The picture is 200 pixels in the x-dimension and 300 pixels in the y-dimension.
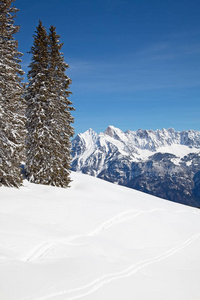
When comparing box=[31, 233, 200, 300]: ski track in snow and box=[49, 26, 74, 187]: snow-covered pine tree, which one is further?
box=[49, 26, 74, 187]: snow-covered pine tree

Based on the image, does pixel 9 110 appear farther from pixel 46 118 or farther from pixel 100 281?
pixel 100 281

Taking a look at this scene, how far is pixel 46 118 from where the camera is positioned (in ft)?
80.5

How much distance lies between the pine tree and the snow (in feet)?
18.7

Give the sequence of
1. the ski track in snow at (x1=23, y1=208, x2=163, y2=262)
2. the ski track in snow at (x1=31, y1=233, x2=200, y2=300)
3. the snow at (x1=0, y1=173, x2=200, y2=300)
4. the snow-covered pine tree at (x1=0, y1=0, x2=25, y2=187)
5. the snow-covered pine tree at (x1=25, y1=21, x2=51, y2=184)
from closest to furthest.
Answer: the ski track in snow at (x1=31, y1=233, x2=200, y2=300), the snow at (x1=0, y1=173, x2=200, y2=300), the ski track in snow at (x1=23, y1=208, x2=163, y2=262), the snow-covered pine tree at (x1=0, y1=0, x2=25, y2=187), the snow-covered pine tree at (x1=25, y1=21, x2=51, y2=184)

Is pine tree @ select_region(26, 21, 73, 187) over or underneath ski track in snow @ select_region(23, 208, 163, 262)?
over

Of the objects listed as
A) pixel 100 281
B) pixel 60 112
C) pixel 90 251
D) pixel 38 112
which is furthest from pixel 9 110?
pixel 100 281

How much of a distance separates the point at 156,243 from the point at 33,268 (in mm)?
7637

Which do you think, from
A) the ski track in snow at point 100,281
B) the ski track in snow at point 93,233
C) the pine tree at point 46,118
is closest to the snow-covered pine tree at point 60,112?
the pine tree at point 46,118

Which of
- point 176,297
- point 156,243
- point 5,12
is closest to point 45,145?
point 5,12

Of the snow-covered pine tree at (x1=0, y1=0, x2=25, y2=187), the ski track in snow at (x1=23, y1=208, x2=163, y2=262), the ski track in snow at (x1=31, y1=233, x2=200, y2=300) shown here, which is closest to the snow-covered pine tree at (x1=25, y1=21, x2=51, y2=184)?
the snow-covered pine tree at (x1=0, y1=0, x2=25, y2=187)

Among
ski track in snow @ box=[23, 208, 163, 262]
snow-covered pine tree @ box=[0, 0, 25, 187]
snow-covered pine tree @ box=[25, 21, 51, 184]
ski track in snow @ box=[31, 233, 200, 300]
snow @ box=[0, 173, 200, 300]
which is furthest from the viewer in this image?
snow-covered pine tree @ box=[25, 21, 51, 184]

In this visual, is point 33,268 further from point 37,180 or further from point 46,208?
point 37,180

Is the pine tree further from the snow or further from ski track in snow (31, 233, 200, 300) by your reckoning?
ski track in snow (31, 233, 200, 300)

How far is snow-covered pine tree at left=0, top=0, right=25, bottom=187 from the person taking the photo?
17.4 metres
